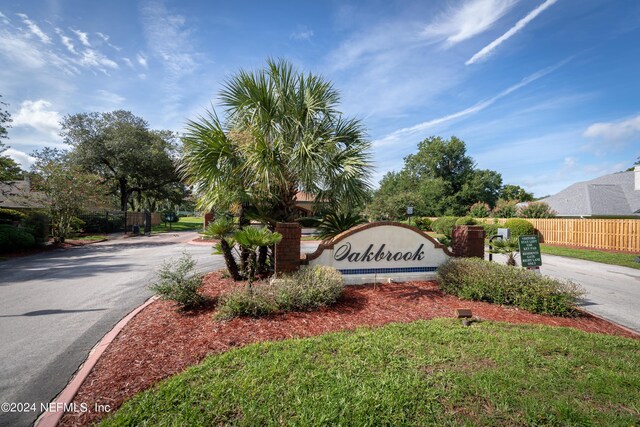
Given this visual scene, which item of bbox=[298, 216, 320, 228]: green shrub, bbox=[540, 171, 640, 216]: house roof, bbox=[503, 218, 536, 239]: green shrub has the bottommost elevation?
bbox=[503, 218, 536, 239]: green shrub

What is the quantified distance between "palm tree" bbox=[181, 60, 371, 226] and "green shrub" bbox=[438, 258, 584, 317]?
106 inches

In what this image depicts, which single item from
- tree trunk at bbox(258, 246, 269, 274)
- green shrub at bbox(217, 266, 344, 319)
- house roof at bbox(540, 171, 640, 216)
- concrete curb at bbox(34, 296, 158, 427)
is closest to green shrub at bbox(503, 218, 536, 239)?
house roof at bbox(540, 171, 640, 216)

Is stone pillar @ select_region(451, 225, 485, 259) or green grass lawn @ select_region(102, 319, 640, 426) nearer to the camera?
green grass lawn @ select_region(102, 319, 640, 426)

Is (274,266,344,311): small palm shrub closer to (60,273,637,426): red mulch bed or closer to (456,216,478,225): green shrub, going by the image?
(60,273,637,426): red mulch bed

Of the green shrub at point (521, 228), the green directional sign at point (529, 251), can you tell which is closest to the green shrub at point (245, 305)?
the green directional sign at point (529, 251)

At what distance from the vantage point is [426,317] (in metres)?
4.59


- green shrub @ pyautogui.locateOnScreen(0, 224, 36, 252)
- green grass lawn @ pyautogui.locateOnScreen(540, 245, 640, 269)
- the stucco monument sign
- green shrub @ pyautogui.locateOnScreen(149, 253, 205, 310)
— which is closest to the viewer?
green shrub @ pyautogui.locateOnScreen(149, 253, 205, 310)

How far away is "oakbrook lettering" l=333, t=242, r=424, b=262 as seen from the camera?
607 cm

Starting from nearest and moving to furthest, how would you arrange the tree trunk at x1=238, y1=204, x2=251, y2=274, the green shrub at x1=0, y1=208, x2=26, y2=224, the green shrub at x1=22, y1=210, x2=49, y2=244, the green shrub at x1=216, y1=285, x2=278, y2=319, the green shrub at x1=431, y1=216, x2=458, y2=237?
the green shrub at x1=216, y1=285, x2=278, y2=319 < the tree trunk at x1=238, y1=204, x2=251, y2=274 < the green shrub at x1=22, y1=210, x2=49, y2=244 < the green shrub at x1=0, y1=208, x2=26, y2=224 < the green shrub at x1=431, y1=216, x2=458, y2=237

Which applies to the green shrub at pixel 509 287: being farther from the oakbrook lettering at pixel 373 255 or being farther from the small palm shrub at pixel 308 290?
the small palm shrub at pixel 308 290

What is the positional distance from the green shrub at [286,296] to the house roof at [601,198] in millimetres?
28592

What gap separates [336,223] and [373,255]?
3.89ft

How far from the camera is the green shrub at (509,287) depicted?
5012 mm

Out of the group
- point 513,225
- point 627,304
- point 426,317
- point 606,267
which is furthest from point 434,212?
point 426,317
